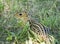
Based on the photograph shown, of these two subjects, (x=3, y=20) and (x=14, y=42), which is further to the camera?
(x=3, y=20)

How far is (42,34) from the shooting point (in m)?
1.96

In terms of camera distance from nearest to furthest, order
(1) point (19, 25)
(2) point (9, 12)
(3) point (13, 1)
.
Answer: (1) point (19, 25), (2) point (9, 12), (3) point (13, 1)

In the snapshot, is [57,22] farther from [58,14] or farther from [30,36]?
[30,36]

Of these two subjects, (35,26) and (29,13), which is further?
(29,13)

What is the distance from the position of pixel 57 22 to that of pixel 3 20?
0.66 metres

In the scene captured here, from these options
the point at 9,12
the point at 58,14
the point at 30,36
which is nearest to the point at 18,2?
the point at 9,12

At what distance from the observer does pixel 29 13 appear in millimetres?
2396

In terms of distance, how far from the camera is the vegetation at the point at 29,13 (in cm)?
204

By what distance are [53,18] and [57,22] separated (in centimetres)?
7

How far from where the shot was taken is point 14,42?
1.91 meters

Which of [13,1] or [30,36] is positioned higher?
[13,1]

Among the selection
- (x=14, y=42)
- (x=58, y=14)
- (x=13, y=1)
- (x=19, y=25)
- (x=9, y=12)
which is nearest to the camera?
(x=14, y=42)

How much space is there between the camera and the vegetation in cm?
204

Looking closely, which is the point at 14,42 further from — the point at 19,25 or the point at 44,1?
the point at 44,1
